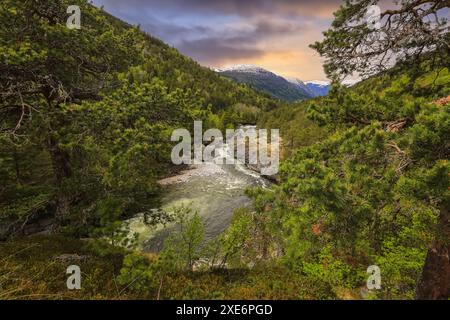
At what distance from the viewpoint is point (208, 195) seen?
79.8 feet

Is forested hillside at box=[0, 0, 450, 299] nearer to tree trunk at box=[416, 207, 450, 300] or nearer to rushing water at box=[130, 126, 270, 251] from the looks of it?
tree trunk at box=[416, 207, 450, 300]

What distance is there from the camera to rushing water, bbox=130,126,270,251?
728 inches

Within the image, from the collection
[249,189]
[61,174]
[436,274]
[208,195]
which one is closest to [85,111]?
[61,174]

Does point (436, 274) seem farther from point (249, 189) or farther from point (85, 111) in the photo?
point (85, 111)

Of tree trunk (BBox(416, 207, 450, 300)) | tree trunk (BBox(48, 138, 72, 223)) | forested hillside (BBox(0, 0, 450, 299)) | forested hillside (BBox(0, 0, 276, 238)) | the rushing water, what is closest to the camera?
forested hillside (BBox(0, 0, 450, 299))

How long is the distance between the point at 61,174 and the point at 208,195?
14714 mm

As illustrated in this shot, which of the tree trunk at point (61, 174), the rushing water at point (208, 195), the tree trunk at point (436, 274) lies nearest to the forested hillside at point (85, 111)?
the tree trunk at point (61, 174)

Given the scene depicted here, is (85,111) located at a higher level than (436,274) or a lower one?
Result: higher

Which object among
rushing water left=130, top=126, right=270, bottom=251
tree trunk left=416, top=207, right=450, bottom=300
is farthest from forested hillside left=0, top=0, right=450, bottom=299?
rushing water left=130, top=126, right=270, bottom=251

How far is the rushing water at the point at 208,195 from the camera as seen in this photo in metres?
18.5

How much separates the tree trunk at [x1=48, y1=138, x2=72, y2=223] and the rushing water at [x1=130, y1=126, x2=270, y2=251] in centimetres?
582

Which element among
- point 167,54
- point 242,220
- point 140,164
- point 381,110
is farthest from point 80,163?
point 167,54

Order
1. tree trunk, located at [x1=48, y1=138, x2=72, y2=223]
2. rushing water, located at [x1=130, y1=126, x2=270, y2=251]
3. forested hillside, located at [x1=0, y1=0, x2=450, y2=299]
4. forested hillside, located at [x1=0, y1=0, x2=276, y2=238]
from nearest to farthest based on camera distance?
forested hillside, located at [x1=0, y1=0, x2=450, y2=299] → forested hillside, located at [x1=0, y1=0, x2=276, y2=238] → tree trunk, located at [x1=48, y1=138, x2=72, y2=223] → rushing water, located at [x1=130, y1=126, x2=270, y2=251]

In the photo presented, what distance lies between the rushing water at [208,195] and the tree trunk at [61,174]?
19.1ft
